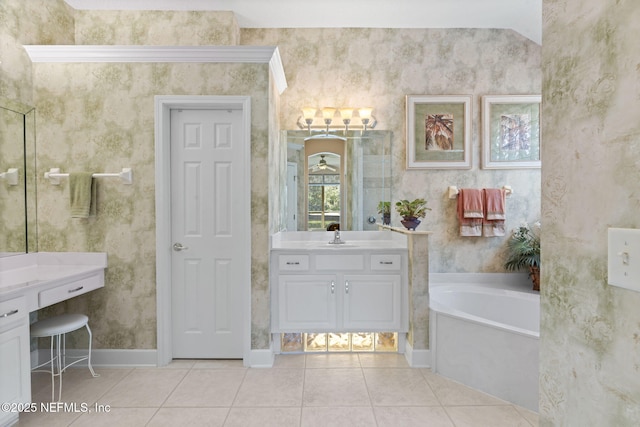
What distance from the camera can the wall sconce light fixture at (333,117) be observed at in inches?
137

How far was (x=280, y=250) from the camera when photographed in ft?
9.61

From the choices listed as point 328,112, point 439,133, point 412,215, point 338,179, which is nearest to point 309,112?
point 328,112

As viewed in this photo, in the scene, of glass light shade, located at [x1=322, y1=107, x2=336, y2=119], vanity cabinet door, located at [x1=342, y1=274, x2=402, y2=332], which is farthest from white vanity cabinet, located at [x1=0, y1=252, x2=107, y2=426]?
glass light shade, located at [x1=322, y1=107, x2=336, y2=119]

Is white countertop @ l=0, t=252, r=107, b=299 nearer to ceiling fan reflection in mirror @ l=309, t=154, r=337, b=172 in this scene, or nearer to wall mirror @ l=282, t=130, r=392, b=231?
wall mirror @ l=282, t=130, r=392, b=231

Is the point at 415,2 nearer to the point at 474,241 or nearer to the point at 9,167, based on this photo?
the point at 474,241

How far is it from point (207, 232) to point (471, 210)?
2525 millimetres

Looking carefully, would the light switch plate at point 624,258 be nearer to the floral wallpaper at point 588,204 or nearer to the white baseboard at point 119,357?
the floral wallpaper at point 588,204

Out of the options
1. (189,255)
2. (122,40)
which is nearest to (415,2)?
(122,40)

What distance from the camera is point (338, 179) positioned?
11.8 ft

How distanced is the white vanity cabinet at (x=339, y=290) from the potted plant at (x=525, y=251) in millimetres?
1346

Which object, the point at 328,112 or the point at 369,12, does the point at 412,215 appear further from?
the point at 369,12

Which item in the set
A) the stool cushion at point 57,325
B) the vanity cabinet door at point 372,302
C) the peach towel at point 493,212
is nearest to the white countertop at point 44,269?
the stool cushion at point 57,325

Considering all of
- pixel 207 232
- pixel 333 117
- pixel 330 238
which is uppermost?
pixel 333 117

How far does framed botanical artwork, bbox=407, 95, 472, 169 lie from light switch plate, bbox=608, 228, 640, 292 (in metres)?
3.04
